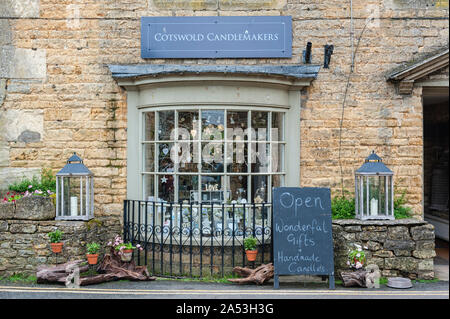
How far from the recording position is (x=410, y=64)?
7.00 m

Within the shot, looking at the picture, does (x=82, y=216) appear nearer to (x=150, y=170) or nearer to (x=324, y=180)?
(x=150, y=170)

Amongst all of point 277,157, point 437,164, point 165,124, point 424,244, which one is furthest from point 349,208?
point 437,164

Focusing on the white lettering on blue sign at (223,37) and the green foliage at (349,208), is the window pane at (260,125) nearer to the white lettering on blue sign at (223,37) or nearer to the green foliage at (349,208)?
the white lettering on blue sign at (223,37)

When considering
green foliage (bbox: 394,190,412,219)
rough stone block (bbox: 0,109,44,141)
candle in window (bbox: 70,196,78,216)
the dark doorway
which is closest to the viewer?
candle in window (bbox: 70,196,78,216)

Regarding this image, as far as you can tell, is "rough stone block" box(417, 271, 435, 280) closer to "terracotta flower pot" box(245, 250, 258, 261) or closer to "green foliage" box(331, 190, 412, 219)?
"green foliage" box(331, 190, 412, 219)

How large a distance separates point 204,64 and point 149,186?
2305mm

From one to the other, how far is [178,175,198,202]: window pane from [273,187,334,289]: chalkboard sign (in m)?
1.46

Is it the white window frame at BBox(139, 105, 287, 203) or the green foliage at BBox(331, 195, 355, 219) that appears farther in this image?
the green foliage at BBox(331, 195, 355, 219)

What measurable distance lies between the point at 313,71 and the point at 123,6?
11.5 ft

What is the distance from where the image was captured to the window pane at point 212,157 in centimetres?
662

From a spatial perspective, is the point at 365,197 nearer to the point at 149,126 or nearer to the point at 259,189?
the point at 259,189

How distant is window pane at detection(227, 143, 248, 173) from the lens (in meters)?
6.63

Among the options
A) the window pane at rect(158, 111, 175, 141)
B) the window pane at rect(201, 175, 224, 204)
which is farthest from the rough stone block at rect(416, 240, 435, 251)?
the window pane at rect(158, 111, 175, 141)

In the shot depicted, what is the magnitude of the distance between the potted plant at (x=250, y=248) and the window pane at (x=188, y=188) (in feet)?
3.62
